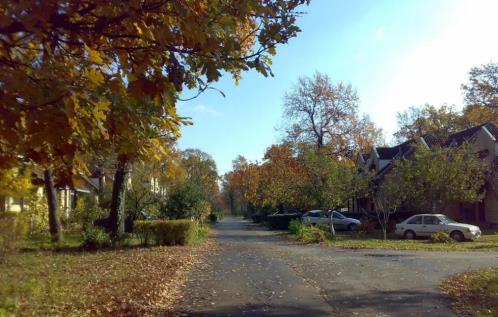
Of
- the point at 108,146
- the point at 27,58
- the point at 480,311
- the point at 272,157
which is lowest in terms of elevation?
the point at 480,311

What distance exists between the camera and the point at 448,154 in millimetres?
32625

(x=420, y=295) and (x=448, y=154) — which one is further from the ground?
(x=448, y=154)

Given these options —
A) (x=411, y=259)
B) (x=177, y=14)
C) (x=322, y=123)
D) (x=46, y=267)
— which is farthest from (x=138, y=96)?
(x=322, y=123)

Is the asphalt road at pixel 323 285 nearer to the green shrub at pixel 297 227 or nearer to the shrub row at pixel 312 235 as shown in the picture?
the shrub row at pixel 312 235

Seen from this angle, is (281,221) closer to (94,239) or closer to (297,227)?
(297,227)

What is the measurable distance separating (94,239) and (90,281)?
8476 millimetres

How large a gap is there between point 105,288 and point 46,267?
4.20m

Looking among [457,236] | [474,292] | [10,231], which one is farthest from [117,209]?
[457,236]

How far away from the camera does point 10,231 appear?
440 inches

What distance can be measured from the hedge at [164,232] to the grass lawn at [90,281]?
7.78 feet

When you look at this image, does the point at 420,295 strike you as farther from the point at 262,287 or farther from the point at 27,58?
the point at 27,58

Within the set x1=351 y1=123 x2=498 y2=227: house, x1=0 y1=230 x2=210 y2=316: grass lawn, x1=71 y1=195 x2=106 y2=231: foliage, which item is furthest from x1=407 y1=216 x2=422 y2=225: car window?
x1=71 y1=195 x2=106 y2=231: foliage

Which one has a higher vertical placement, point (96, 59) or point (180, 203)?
point (96, 59)

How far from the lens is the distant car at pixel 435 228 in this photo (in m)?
26.8
